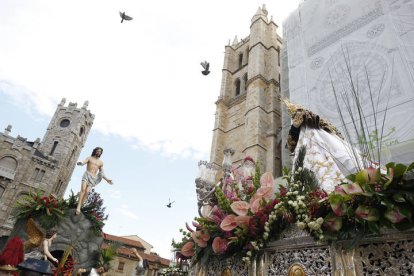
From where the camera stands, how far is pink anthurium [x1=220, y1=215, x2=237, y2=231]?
95.1 inches

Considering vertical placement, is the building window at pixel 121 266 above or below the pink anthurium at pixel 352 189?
above

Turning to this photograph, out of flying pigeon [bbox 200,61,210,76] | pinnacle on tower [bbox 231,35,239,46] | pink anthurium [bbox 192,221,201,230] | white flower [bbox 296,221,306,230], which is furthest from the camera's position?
pinnacle on tower [bbox 231,35,239,46]

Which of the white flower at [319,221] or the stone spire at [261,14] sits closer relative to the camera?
the white flower at [319,221]

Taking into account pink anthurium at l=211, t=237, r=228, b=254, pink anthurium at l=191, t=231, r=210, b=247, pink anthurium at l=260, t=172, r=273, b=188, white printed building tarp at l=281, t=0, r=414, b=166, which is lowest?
pink anthurium at l=211, t=237, r=228, b=254

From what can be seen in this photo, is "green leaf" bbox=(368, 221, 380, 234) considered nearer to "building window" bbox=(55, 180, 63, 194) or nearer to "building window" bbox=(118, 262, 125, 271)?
"building window" bbox=(118, 262, 125, 271)

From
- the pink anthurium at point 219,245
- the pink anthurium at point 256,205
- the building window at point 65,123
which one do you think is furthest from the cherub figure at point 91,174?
the building window at point 65,123

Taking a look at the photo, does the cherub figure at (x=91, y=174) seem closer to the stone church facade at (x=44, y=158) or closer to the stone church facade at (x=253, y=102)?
the stone church facade at (x=253, y=102)

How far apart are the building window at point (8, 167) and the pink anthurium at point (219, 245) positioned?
115ft

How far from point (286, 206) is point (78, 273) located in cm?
590

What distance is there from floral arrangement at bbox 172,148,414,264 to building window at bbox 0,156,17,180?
3425cm

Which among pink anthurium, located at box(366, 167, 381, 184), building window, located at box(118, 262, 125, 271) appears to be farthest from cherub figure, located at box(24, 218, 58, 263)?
building window, located at box(118, 262, 125, 271)

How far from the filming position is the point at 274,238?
229 cm

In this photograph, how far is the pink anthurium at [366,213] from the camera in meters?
1.62

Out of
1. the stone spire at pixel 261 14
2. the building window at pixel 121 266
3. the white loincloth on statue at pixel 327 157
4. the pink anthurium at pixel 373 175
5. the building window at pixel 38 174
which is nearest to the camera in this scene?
the pink anthurium at pixel 373 175
